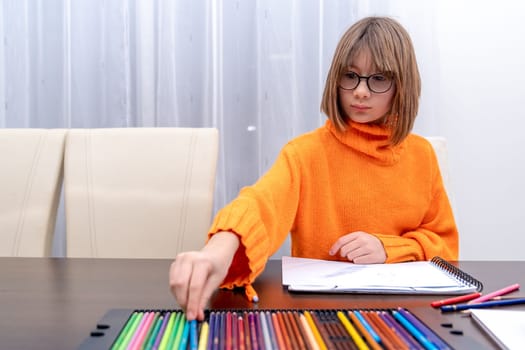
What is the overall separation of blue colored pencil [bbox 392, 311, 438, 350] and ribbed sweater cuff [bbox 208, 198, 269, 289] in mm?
209

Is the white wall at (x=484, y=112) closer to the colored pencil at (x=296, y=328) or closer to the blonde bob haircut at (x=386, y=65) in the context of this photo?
the blonde bob haircut at (x=386, y=65)

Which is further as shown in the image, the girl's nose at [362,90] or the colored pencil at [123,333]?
the girl's nose at [362,90]

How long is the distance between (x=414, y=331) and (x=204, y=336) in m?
0.19

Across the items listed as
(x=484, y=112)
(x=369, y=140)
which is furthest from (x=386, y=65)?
(x=484, y=112)

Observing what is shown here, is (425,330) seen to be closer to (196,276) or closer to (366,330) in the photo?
(366,330)

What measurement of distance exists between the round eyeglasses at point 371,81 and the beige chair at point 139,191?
409mm

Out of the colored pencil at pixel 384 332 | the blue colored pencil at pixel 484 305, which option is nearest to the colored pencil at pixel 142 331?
the colored pencil at pixel 384 332

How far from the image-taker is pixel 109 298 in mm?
626

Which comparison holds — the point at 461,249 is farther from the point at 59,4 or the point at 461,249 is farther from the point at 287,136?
the point at 59,4

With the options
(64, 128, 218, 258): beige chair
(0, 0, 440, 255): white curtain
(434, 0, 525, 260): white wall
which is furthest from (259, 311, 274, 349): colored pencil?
(434, 0, 525, 260): white wall

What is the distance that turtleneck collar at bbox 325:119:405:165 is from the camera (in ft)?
3.25

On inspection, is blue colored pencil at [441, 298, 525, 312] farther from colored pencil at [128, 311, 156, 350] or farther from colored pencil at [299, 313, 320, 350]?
colored pencil at [128, 311, 156, 350]

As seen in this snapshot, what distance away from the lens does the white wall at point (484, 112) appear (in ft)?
5.56

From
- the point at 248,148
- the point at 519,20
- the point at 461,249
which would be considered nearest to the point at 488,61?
the point at 519,20
